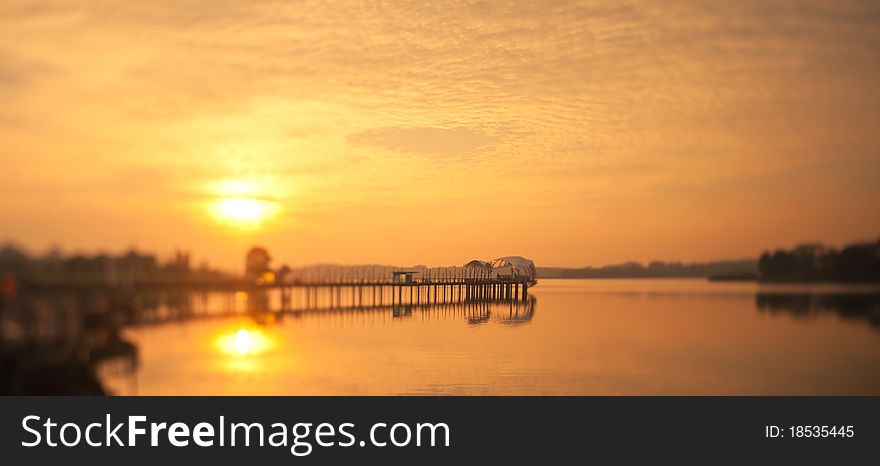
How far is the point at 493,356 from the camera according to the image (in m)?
49.9

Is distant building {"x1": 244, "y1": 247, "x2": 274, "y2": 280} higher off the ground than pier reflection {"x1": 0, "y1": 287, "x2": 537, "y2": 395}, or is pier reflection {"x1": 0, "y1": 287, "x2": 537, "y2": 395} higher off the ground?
distant building {"x1": 244, "y1": 247, "x2": 274, "y2": 280}

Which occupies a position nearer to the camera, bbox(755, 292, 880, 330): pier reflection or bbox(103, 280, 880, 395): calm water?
bbox(103, 280, 880, 395): calm water

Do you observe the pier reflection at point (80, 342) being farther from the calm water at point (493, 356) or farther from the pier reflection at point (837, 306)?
the pier reflection at point (837, 306)

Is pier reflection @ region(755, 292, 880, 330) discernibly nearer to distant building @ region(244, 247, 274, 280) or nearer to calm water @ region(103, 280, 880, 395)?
calm water @ region(103, 280, 880, 395)

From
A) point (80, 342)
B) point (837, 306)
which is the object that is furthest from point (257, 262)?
point (837, 306)

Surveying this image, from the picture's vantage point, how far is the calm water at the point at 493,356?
39.0 m

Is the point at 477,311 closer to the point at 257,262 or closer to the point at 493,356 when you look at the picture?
the point at 257,262

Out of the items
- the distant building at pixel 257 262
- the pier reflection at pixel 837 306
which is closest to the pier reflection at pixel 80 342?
the distant building at pixel 257 262

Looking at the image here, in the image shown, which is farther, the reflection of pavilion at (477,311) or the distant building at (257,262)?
the reflection of pavilion at (477,311)

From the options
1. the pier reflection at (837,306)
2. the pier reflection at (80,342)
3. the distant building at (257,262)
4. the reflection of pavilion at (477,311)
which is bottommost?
the pier reflection at (837,306)

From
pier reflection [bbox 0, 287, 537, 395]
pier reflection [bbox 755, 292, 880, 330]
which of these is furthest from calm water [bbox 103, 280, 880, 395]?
pier reflection [bbox 755, 292, 880, 330]

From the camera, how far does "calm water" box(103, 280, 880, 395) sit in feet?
128
